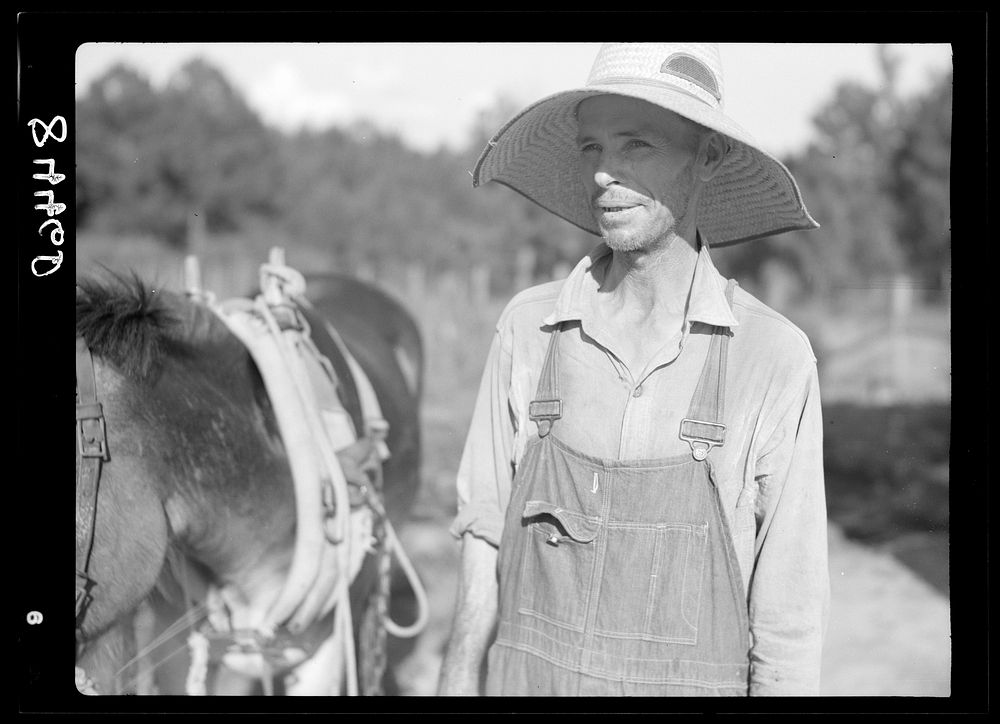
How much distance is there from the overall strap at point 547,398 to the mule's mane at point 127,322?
2.53 feet

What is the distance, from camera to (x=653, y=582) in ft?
3.93

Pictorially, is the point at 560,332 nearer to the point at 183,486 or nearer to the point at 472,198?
the point at 183,486

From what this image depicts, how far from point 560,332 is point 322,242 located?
13.3 metres

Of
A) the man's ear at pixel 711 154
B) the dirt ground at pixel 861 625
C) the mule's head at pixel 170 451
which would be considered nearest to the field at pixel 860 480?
the dirt ground at pixel 861 625

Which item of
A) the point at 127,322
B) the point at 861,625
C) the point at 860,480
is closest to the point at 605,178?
the point at 127,322

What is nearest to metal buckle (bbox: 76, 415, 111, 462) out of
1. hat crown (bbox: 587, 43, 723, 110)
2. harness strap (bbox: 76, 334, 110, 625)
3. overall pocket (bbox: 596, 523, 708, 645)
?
harness strap (bbox: 76, 334, 110, 625)

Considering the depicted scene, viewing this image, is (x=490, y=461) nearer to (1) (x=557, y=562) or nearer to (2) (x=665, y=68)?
(1) (x=557, y=562)

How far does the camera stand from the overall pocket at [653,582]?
1188 mm

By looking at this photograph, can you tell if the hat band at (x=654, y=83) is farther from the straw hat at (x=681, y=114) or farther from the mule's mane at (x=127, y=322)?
the mule's mane at (x=127, y=322)

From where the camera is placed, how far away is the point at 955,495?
1504mm

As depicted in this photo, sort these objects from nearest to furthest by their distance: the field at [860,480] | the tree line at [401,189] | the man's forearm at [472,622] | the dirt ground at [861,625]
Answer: the man's forearm at [472,622]
the dirt ground at [861,625]
the field at [860,480]
the tree line at [401,189]

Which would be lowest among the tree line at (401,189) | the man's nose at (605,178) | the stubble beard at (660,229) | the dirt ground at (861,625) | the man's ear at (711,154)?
the dirt ground at (861,625)
